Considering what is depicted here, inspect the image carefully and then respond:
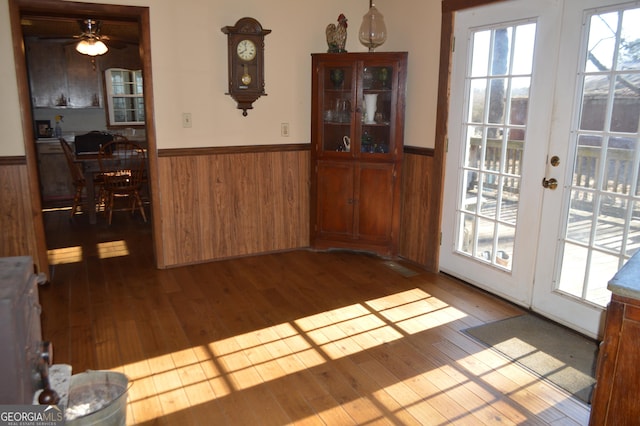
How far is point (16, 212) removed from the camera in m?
3.59

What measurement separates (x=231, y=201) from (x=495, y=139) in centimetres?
223

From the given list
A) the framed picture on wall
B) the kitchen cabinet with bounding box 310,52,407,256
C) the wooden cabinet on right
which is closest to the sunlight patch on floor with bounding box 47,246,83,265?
the kitchen cabinet with bounding box 310,52,407,256

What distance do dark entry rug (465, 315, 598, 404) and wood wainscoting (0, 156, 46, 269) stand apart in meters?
3.21

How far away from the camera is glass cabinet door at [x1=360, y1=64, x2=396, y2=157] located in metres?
4.12

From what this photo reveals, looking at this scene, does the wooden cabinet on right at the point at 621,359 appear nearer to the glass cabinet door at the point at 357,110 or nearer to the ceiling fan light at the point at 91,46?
the glass cabinet door at the point at 357,110

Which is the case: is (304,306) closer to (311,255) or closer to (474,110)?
(311,255)

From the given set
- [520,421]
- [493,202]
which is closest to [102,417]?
[520,421]

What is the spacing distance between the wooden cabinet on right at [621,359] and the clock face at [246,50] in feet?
10.8

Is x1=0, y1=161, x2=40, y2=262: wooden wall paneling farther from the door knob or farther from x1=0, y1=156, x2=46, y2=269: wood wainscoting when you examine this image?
the door knob

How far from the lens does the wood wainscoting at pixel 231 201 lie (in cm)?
404

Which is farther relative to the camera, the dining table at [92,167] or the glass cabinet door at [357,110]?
the dining table at [92,167]

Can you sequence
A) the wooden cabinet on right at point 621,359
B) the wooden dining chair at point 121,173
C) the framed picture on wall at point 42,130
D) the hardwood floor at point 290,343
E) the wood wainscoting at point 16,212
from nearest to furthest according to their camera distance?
the wooden cabinet on right at point 621,359
the hardwood floor at point 290,343
the wood wainscoting at point 16,212
the wooden dining chair at point 121,173
the framed picture on wall at point 42,130

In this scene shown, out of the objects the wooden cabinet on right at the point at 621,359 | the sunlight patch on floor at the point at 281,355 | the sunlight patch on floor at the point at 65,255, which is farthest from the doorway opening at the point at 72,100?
the wooden cabinet on right at the point at 621,359

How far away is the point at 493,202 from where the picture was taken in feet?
11.4
